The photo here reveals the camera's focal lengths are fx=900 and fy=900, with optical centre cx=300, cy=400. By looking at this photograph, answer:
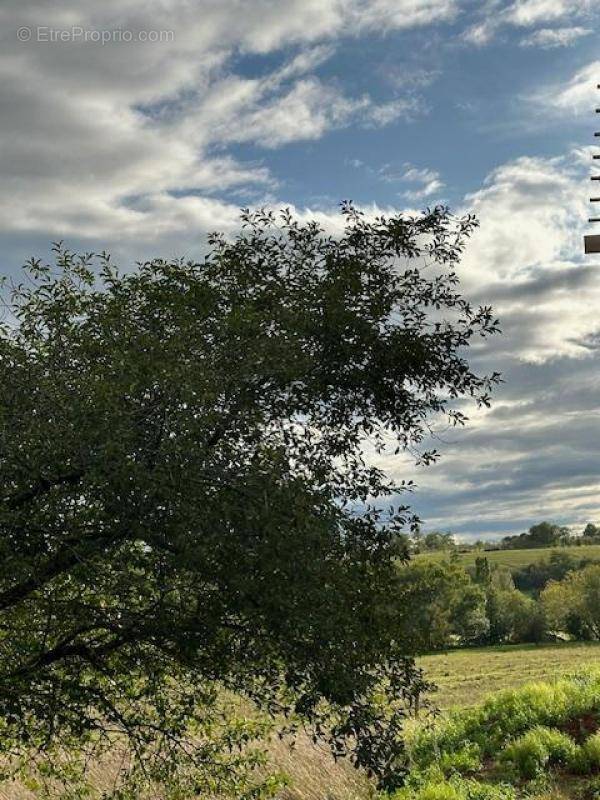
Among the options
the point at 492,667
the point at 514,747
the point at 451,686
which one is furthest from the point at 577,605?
the point at 514,747

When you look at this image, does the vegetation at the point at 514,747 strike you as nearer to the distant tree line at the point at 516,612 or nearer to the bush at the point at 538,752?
the bush at the point at 538,752

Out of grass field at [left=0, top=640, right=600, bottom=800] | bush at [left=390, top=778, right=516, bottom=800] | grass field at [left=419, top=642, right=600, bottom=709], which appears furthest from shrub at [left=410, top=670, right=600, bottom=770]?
grass field at [left=419, top=642, right=600, bottom=709]

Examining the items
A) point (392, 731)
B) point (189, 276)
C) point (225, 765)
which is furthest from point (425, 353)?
point (225, 765)

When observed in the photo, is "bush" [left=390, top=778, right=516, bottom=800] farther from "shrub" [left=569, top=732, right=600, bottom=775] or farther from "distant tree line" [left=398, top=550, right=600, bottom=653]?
"distant tree line" [left=398, top=550, right=600, bottom=653]

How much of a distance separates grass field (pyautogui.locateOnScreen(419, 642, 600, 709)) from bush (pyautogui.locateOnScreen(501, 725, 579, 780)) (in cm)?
2440

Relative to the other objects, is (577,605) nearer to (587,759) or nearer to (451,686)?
(451,686)

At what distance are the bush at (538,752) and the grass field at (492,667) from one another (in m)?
24.4

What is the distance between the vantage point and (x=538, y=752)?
19578mm

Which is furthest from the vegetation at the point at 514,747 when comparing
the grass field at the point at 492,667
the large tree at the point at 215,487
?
the grass field at the point at 492,667

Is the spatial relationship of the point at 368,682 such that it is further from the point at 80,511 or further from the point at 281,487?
the point at 80,511

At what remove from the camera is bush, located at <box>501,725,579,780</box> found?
19.2 metres

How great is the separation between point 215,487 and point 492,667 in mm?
70131

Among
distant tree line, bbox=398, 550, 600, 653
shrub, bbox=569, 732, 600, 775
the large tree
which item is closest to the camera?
the large tree

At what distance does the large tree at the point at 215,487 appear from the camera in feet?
33.9
